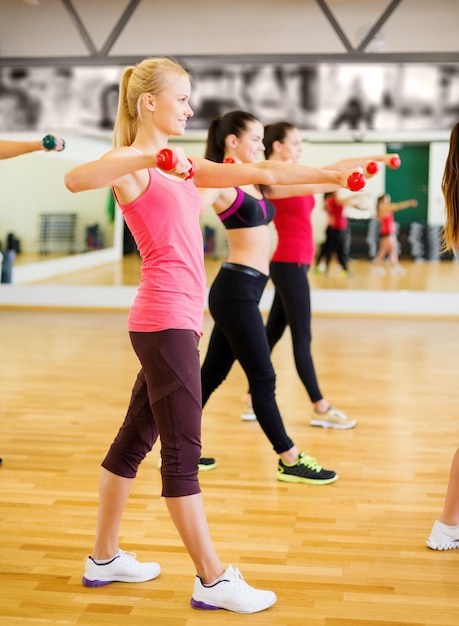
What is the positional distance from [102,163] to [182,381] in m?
0.61

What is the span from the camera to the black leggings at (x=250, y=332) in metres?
3.47

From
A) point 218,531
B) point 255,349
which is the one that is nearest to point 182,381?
point 218,531

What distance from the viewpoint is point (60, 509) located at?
330 cm

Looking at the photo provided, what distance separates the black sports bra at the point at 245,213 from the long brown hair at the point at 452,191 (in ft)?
3.32

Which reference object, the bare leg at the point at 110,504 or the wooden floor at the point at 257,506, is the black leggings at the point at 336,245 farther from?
the bare leg at the point at 110,504

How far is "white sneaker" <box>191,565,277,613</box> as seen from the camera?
94.7 inches

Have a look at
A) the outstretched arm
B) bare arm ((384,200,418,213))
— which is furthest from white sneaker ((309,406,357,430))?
bare arm ((384,200,418,213))

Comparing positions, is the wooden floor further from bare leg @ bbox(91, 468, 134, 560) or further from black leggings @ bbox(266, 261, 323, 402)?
black leggings @ bbox(266, 261, 323, 402)

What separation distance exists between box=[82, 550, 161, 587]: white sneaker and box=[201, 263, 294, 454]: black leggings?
1.08 metres

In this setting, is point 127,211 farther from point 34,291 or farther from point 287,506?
point 34,291

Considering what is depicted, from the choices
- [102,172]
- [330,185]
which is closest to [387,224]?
[330,185]

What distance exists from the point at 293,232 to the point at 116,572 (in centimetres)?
223

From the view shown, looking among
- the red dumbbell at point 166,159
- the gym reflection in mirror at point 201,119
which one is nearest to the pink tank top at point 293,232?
the red dumbbell at point 166,159

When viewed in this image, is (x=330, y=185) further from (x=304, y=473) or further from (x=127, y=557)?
(x=127, y=557)
